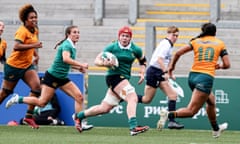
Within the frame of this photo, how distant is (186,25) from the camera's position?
23.4 metres

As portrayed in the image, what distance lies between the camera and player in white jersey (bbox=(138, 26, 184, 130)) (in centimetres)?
2127

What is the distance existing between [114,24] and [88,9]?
3.04ft

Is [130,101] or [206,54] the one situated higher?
[206,54]

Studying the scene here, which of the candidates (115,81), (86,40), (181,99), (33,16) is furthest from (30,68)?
(86,40)

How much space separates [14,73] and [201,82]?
375 cm

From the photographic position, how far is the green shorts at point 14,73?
64.7 ft

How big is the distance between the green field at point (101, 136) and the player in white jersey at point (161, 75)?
2.55 ft

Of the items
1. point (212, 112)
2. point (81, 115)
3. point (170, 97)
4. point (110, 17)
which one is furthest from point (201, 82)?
point (110, 17)

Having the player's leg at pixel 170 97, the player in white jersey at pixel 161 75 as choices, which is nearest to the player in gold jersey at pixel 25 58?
the player in white jersey at pixel 161 75

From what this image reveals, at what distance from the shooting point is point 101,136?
18094 millimetres

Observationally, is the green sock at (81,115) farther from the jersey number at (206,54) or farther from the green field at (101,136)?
the jersey number at (206,54)

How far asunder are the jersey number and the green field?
1.30 metres

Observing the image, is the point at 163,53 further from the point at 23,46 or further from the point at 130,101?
the point at 130,101

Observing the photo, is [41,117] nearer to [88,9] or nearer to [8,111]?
[8,111]
